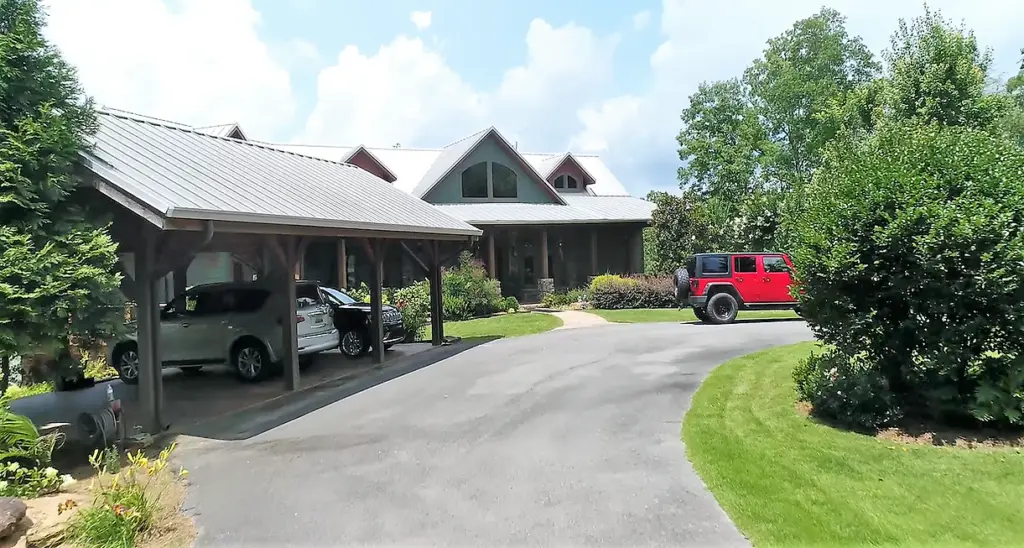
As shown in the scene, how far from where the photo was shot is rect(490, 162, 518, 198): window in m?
29.8

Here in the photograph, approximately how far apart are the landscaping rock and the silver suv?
21.5 ft

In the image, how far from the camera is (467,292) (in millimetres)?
23750

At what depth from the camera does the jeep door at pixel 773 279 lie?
65.9 ft

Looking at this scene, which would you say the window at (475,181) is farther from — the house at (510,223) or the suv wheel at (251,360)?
the suv wheel at (251,360)

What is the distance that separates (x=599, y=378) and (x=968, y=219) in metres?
6.01

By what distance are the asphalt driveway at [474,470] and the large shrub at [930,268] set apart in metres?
2.61

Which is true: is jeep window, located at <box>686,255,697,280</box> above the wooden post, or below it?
below

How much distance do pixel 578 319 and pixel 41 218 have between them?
16.5m

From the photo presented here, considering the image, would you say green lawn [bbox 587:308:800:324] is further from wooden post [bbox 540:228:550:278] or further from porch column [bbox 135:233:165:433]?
porch column [bbox 135:233:165:433]

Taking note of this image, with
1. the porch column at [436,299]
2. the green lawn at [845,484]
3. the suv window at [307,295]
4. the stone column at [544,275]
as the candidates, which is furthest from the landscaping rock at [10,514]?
the stone column at [544,275]

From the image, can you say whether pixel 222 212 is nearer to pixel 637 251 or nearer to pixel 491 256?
pixel 491 256

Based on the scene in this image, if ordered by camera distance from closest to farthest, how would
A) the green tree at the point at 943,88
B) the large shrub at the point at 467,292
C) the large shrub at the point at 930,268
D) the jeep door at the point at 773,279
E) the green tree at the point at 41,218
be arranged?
the green tree at the point at 41,218
the large shrub at the point at 930,268
the green tree at the point at 943,88
the jeep door at the point at 773,279
the large shrub at the point at 467,292

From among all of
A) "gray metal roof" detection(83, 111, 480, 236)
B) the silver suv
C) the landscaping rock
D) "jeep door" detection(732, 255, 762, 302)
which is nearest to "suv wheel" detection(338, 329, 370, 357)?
the silver suv

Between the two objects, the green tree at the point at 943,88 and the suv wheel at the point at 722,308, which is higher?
the green tree at the point at 943,88
